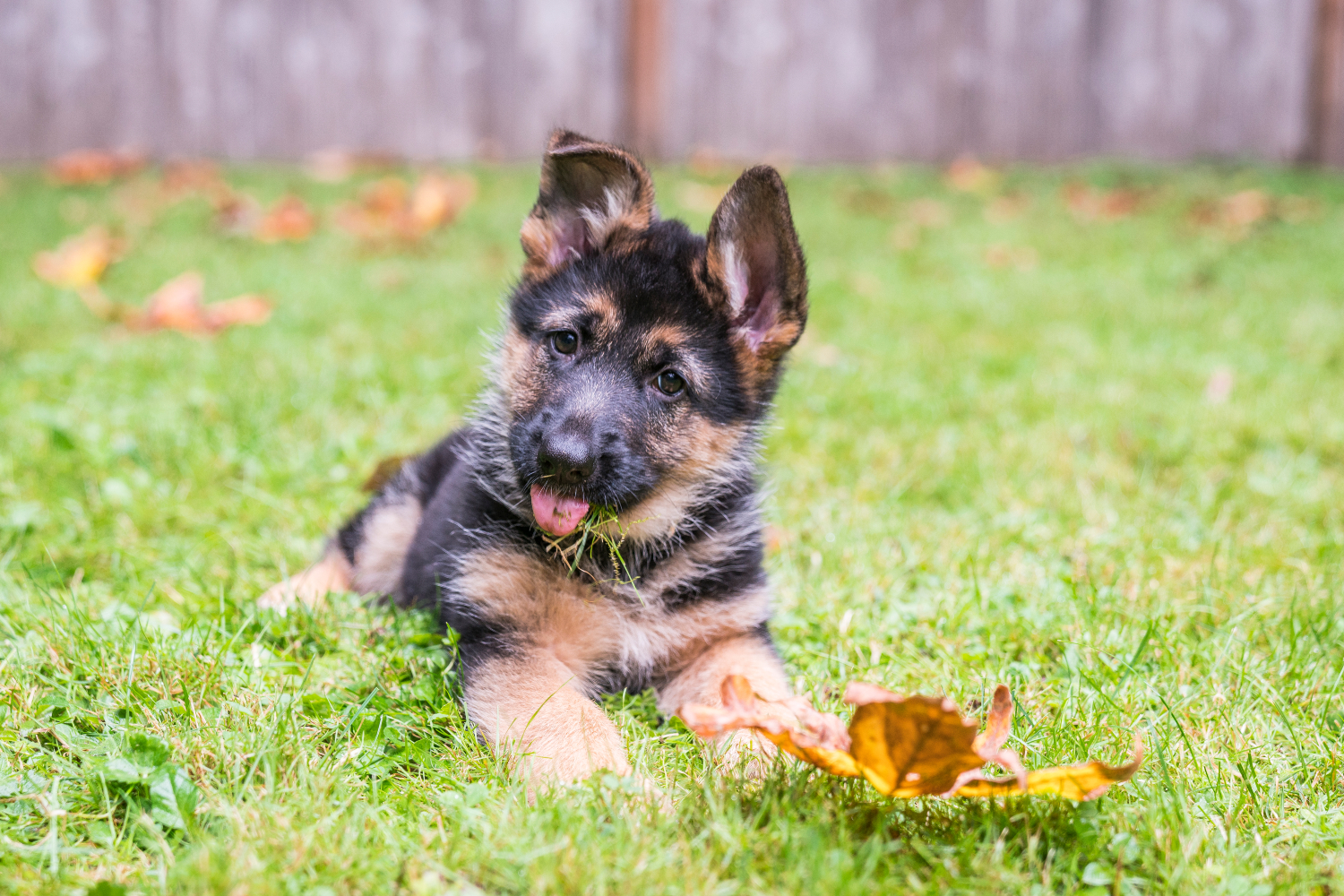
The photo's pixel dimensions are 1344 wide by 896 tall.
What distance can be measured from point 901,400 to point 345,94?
8.01m

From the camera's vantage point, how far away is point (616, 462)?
2650mm

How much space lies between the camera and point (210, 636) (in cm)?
272

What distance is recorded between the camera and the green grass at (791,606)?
1910mm

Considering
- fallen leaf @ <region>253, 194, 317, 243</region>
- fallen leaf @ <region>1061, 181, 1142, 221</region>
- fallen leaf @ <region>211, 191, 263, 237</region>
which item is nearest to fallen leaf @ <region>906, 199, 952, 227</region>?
fallen leaf @ <region>1061, 181, 1142, 221</region>

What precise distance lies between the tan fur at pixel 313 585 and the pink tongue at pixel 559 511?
0.69m

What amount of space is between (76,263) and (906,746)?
695 cm

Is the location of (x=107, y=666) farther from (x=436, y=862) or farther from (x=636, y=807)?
(x=636, y=807)

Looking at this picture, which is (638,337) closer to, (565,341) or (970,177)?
(565,341)

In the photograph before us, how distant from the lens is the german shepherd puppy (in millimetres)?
2637

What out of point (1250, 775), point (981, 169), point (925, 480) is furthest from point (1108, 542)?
point (981, 169)

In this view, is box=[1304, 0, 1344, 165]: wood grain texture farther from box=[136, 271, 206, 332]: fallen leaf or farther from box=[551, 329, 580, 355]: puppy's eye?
box=[551, 329, 580, 355]: puppy's eye

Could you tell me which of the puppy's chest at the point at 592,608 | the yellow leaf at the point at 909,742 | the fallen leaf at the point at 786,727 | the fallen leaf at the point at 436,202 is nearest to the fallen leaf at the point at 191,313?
the fallen leaf at the point at 436,202

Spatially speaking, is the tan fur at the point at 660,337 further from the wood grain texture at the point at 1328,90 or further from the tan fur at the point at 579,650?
the wood grain texture at the point at 1328,90

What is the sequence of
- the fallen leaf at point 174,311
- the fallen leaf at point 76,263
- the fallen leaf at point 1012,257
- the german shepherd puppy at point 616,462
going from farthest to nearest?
the fallen leaf at point 1012,257
the fallen leaf at point 76,263
the fallen leaf at point 174,311
the german shepherd puppy at point 616,462
